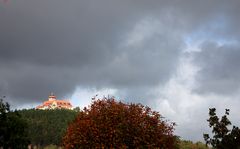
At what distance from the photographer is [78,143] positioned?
38.0 m

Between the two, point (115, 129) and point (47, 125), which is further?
point (47, 125)

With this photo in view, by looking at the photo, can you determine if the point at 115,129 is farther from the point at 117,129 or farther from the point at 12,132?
the point at 12,132

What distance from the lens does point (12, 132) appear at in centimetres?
3794

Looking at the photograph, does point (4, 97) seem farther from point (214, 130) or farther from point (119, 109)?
point (214, 130)

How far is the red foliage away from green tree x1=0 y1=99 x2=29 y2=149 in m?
4.09

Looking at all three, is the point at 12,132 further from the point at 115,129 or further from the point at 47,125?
the point at 47,125

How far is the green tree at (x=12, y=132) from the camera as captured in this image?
122ft

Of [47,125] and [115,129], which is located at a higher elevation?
[47,125]

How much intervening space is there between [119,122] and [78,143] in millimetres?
4149

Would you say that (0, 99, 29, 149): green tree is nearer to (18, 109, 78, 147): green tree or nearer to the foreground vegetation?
the foreground vegetation

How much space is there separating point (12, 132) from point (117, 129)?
9.48 m

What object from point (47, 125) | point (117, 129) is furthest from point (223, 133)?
point (47, 125)

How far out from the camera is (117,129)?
122ft

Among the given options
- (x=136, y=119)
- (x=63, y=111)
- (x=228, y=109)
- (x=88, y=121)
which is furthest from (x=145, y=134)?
(x=63, y=111)
